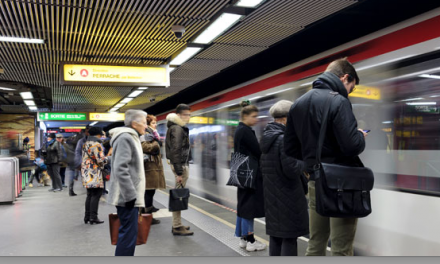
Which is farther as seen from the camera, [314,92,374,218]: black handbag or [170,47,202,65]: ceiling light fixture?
[170,47,202,65]: ceiling light fixture

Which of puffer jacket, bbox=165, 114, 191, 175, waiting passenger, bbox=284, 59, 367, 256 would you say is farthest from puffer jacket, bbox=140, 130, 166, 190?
waiting passenger, bbox=284, 59, 367, 256

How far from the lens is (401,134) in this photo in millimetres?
3957

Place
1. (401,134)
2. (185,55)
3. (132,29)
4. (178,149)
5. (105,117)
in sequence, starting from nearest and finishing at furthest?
(401,134)
(178,149)
(132,29)
(185,55)
(105,117)

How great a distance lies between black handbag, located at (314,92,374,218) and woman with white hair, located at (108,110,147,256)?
184cm

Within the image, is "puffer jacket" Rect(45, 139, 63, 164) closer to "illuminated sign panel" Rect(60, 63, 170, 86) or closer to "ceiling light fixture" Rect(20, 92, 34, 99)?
"ceiling light fixture" Rect(20, 92, 34, 99)

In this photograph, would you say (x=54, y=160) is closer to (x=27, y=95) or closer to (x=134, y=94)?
(x=27, y=95)

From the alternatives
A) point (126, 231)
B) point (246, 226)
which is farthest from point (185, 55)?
point (126, 231)

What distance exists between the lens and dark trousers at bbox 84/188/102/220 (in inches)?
257

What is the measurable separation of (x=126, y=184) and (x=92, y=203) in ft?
10.3

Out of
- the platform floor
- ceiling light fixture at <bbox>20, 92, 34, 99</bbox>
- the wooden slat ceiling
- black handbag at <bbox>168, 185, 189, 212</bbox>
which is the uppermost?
the wooden slat ceiling

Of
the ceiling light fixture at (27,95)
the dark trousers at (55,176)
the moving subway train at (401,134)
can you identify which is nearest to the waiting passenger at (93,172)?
the moving subway train at (401,134)

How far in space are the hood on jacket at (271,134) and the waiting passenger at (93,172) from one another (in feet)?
12.4

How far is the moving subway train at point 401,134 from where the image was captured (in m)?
3.62

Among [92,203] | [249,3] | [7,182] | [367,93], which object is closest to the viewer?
[367,93]
